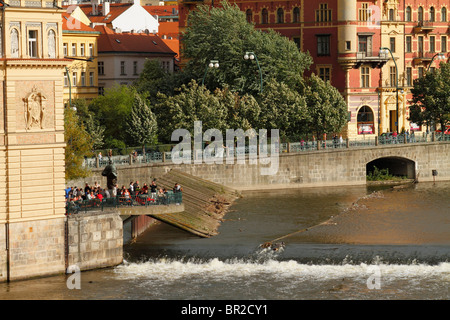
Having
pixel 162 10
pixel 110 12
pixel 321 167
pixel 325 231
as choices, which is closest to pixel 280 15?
pixel 321 167

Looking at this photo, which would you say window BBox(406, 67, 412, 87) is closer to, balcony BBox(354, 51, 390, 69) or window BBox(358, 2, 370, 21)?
balcony BBox(354, 51, 390, 69)

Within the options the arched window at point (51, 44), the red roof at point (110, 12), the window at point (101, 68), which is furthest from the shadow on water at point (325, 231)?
the red roof at point (110, 12)

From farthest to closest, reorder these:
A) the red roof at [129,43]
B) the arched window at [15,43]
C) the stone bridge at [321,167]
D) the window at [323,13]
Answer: the red roof at [129,43]
the window at [323,13]
the stone bridge at [321,167]
the arched window at [15,43]

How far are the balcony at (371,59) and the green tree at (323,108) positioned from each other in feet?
34.7

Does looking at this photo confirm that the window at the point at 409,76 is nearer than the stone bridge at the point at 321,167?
No

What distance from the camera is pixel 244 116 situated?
9062 centimetres

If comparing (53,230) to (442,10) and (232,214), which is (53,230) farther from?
(442,10)

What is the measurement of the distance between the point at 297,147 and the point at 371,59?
19300 millimetres

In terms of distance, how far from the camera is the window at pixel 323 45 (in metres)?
106

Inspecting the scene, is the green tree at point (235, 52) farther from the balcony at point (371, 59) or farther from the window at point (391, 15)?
the window at point (391, 15)

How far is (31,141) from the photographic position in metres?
55.8

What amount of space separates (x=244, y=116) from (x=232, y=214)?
54.9 ft
